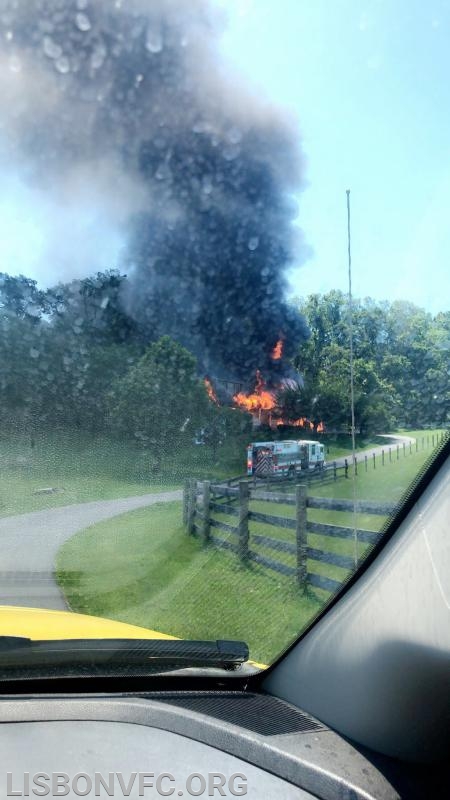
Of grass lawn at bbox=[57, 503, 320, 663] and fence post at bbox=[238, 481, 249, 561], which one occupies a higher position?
fence post at bbox=[238, 481, 249, 561]

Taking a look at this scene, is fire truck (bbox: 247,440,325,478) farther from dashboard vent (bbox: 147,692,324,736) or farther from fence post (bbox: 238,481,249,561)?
dashboard vent (bbox: 147,692,324,736)

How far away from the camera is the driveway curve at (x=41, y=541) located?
5438 millimetres

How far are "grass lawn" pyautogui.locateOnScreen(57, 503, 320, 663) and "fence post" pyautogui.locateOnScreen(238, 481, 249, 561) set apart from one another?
4.0 inches

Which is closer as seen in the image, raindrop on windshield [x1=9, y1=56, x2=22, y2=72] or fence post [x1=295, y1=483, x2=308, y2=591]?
fence post [x1=295, y1=483, x2=308, y2=591]

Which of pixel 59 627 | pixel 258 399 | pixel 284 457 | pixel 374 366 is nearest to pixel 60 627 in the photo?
pixel 59 627

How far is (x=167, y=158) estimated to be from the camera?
4.93 meters

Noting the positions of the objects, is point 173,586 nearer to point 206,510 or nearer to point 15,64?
point 206,510

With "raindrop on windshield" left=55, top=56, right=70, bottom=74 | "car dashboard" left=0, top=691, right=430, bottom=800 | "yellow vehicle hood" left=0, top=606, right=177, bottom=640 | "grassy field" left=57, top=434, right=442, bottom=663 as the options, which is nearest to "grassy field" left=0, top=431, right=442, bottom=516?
"grassy field" left=57, top=434, right=442, bottom=663

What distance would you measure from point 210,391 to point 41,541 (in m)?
3.08

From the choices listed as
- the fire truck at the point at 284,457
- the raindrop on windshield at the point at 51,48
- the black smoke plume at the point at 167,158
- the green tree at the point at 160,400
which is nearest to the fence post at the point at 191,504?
the green tree at the point at 160,400

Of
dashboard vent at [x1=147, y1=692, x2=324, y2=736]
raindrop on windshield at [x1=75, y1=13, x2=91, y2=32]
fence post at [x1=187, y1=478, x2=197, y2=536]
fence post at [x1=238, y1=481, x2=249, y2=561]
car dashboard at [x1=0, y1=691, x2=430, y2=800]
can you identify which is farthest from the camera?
raindrop on windshield at [x1=75, y1=13, x2=91, y2=32]

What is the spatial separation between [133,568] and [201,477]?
3.93 ft

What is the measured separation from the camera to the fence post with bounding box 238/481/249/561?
4438 millimetres

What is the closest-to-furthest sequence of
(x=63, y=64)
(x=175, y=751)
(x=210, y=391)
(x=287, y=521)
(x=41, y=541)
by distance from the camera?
(x=175, y=751)
(x=210, y=391)
(x=287, y=521)
(x=63, y=64)
(x=41, y=541)
